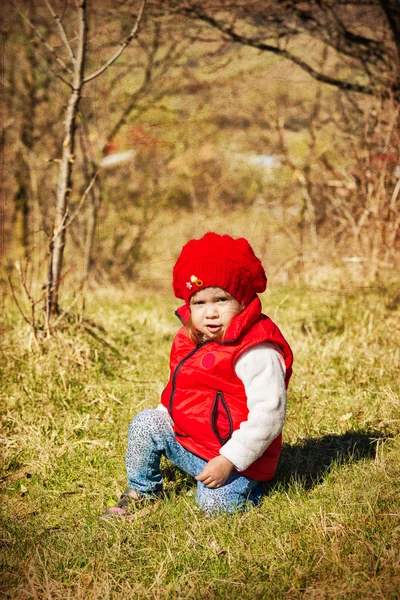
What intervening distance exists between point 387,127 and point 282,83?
15.3 feet

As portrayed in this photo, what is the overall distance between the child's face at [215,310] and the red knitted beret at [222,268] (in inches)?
1.4

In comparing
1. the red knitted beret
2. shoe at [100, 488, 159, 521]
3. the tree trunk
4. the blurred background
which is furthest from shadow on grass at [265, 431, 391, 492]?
the blurred background

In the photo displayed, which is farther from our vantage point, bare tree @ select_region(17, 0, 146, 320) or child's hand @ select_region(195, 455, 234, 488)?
bare tree @ select_region(17, 0, 146, 320)

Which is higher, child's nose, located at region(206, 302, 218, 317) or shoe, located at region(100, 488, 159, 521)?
child's nose, located at region(206, 302, 218, 317)

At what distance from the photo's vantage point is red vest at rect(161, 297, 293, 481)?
2494mm

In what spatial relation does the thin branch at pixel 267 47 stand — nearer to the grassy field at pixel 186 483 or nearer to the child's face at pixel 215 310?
the grassy field at pixel 186 483

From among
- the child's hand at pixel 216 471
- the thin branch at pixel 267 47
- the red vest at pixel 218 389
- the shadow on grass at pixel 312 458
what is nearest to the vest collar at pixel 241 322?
the red vest at pixel 218 389

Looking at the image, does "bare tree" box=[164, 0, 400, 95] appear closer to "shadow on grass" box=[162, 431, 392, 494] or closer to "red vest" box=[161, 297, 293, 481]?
"shadow on grass" box=[162, 431, 392, 494]

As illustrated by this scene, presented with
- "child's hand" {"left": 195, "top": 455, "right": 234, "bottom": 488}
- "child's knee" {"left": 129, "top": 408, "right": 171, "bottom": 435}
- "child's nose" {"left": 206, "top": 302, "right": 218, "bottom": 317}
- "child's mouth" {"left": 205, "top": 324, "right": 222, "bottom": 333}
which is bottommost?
"child's hand" {"left": 195, "top": 455, "right": 234, "bottom": 488}

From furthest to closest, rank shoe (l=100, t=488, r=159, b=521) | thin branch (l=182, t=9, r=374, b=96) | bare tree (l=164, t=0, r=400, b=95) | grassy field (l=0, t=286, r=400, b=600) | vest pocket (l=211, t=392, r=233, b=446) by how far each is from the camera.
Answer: thin branch (l=182, t=9, r=374, b=96) < bare tree (l=164, t=0, r=400, b=95) < shoe (l=100, t=488, r=159, b=521) < vest pocket (l=211, t=392, r=233, b=446) < grassy field (l=0, t=286, r=400, b=600)

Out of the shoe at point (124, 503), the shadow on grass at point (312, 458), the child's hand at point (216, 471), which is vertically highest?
the child's hand at point (216, 471)

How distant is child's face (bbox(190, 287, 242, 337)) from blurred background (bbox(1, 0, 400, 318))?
11.6ft

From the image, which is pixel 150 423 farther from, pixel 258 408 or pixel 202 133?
pixel 202 133

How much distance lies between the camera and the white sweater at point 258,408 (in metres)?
2.43
